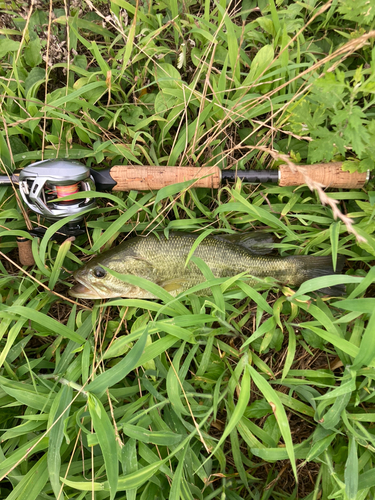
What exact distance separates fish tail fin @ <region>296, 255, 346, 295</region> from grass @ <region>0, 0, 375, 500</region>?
0.12m

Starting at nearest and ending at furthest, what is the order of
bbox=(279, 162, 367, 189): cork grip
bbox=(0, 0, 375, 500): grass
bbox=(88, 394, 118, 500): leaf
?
bbox=(88, 394, 118, 500): leaf < bbox=(0, 0, 375, 500): grass < bbox=(279, 162, 367, 189): cork grip

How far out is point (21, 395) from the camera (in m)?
2.26

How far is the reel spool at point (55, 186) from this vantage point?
2.45 metres

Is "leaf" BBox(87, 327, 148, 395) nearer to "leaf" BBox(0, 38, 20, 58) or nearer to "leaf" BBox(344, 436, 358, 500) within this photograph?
"leaf" BBox(344, 436, 358, 500)

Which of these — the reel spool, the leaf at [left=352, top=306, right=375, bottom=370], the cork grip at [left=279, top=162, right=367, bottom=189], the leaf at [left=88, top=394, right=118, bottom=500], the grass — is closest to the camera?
the leaf at [left=88, top=394, right=118, bottom=500]

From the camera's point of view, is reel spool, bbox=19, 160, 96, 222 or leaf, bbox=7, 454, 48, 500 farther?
reel spool, bbox=19, 160, 96, 222

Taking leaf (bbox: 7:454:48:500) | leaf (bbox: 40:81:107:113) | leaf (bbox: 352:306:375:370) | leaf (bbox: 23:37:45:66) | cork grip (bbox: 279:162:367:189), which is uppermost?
leaf (bbox: 23:37:45:66)

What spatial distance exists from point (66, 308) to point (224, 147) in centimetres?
203

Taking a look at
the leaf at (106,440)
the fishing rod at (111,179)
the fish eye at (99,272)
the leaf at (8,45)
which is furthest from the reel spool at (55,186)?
the leaf at (106,440)

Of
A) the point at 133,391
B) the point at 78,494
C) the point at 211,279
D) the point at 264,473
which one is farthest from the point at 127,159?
the point at 264,473

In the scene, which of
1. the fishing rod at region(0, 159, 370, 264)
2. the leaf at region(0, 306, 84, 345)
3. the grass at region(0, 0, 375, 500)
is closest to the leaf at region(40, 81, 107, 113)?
the grass at region(0, 0, 375, 500)

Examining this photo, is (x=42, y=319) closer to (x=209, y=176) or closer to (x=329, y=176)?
(x=209, y=176)

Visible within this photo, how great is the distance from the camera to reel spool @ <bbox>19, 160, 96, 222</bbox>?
8.04ft

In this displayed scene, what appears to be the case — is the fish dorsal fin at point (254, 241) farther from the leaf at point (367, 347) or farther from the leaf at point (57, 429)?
the leaf at point (57, 429)
